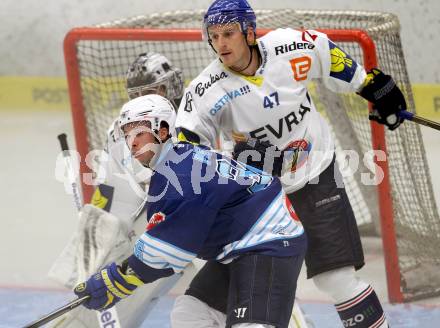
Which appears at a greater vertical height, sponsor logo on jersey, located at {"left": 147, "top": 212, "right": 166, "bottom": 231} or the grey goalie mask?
the grey goalie mask

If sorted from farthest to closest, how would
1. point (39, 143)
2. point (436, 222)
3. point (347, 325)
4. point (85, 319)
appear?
point (39, 143)
point (436, 222)
point (85, 319)
point (347, 325)

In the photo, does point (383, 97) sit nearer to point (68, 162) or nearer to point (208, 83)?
point (208, 83)

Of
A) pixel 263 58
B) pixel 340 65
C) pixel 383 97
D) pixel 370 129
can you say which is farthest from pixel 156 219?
pixel 370 129

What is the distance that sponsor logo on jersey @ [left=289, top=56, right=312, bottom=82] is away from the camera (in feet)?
11.0

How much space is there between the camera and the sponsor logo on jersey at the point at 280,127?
3.33 meters

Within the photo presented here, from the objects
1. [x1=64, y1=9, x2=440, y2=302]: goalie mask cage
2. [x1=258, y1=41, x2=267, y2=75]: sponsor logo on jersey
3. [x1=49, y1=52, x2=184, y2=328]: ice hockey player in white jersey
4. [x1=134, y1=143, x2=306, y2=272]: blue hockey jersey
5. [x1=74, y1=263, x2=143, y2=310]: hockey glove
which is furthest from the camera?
[x1=64, y1=9, x2=440, y2=302]: goalie mask cage

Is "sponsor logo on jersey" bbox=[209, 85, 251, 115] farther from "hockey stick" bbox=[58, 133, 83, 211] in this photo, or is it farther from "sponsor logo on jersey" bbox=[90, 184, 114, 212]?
"hockey stick" bbox=[58, 133, 83, 211]

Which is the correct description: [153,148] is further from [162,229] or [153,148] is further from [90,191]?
[90,191]

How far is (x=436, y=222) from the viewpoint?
14.1ft

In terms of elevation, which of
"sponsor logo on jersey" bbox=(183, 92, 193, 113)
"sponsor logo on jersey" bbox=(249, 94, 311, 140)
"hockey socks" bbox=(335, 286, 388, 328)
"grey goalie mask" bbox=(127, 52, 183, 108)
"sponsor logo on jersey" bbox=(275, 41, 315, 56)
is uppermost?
"sponsor logo on jersey" bbox=(275, 41, 315, 56)

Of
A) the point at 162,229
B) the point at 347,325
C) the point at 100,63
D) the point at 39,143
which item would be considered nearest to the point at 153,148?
the point at 162,229

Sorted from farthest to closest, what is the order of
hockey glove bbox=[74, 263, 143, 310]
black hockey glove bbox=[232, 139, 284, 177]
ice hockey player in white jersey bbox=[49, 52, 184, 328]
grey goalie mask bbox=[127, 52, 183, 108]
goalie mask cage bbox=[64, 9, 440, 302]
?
goalie mask cage bbox=[64, 9, 440, 302] < grey goalie mask bbox=[127, 52, 183, 108] < ice hockey player in white jersey bbox=[49, 52, 184, 328] < black hockey glove bbox=[232, 139, 284, 177] < hockey glove bbox=[74, 263, 143, 310]

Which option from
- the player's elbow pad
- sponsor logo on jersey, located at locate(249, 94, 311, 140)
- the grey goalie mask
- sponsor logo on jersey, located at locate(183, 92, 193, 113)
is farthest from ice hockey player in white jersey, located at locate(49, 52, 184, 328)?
the player's elbow pad

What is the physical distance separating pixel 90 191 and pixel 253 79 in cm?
142
